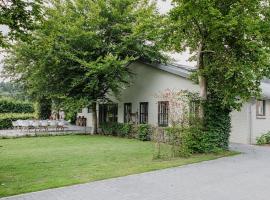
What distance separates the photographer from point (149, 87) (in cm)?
2319

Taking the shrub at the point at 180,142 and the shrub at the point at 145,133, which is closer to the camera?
the shrub at the point at 180,142

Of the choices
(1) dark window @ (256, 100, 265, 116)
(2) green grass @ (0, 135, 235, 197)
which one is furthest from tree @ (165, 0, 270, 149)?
(1) dark window @ (256, 100, 265, 116)

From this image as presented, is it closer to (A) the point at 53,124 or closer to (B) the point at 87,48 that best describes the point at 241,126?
(B) the point at 87,48

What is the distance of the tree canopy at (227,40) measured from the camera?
44.8ft

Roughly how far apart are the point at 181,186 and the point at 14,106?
32.3m

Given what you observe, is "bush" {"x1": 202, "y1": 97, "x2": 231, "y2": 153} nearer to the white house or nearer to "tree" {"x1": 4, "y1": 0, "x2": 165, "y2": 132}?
the white house

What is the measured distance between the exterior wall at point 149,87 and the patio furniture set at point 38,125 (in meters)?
4.99

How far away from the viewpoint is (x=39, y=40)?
1313 cm

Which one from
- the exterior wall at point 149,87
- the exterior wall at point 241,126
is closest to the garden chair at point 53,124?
the exterior wall at point 149,87

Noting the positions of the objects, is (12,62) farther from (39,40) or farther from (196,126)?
(196,126)

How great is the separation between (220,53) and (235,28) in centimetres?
163

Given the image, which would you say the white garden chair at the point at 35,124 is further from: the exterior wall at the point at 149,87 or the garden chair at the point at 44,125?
the exterior wall at the point at 149,87

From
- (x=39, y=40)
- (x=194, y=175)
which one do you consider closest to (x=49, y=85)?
(x=39, y=40)

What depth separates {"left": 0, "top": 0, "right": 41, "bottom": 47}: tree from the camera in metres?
9.29
